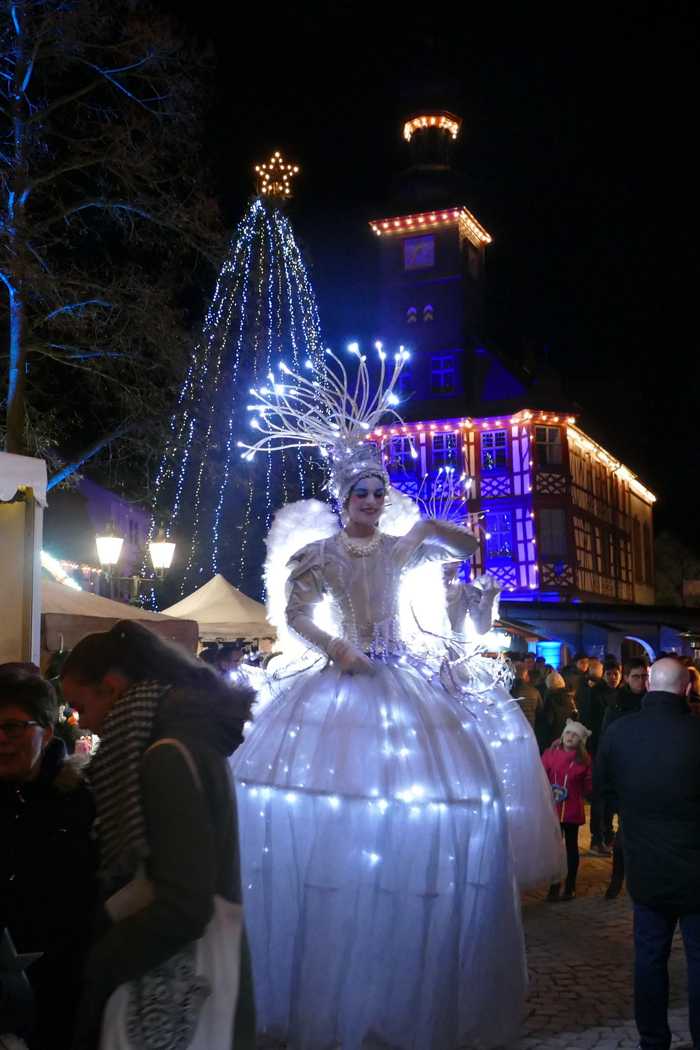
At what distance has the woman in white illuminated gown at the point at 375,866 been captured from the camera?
12.8ft

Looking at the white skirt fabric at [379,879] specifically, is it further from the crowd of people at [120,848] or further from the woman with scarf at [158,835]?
the woman with scarf at [158,835]

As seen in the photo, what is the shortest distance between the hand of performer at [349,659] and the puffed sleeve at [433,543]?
0.69 metres

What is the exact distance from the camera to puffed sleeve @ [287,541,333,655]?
493cm

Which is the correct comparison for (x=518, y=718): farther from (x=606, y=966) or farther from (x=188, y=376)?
(x=188, y=376)

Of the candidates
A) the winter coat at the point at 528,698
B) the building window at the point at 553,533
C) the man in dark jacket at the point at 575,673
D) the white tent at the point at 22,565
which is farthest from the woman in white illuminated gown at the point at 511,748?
the building window at the point at 553,533

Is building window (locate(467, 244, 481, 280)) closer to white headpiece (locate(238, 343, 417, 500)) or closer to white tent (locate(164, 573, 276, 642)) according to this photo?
white tent (locate(164, 573, 276, 642))

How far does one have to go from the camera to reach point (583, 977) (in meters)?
5.46

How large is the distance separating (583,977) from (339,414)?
136 inches

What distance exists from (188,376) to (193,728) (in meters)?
13.1

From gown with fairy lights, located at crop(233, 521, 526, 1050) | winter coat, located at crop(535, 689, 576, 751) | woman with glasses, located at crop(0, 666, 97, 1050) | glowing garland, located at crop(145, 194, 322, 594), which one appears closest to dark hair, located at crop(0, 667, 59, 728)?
woman with glasses, located at crop(0, 666, 97, 1050)

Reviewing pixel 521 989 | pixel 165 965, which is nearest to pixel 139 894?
pixel 165 965

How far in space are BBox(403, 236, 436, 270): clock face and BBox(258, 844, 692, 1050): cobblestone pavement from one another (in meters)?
29.7

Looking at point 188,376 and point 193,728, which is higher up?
point 188,376

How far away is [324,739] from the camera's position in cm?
427
